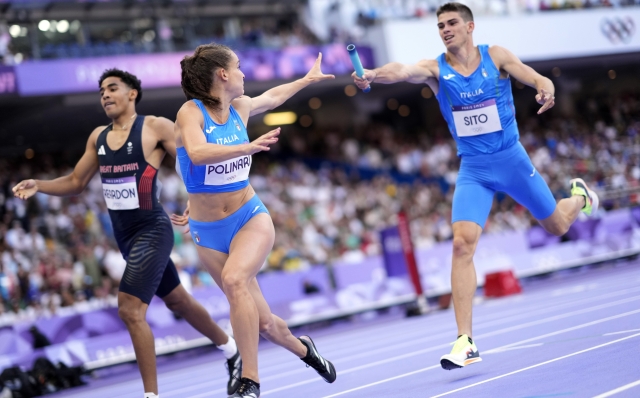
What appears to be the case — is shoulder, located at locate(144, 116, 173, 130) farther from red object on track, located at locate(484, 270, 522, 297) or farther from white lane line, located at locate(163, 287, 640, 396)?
red object on track, located at locate(484, 270, 522, 297)

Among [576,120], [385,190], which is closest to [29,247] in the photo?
[385,190]

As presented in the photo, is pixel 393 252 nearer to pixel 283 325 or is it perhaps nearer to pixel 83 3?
pixel 283 325

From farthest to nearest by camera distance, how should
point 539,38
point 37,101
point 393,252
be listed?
point 539,38 → point 37,101 → point 393,252

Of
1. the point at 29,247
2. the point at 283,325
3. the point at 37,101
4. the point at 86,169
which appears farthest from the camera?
the point at 37,101

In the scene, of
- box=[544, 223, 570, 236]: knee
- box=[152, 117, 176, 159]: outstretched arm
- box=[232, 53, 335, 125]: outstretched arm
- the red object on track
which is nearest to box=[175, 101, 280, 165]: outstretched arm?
A: box=[232, 53, 335, 125]: outstretched arm

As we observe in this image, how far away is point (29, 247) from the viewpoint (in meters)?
16.9

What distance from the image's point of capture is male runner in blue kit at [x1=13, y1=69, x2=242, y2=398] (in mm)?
6035

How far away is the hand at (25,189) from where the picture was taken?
20.0ft

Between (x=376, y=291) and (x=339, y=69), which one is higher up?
(x=339, y=69)

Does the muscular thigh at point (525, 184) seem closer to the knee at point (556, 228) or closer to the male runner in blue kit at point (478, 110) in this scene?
the male runner in blue kit at point (478, 110)

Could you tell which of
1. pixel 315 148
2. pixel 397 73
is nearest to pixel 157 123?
pixel 397 73

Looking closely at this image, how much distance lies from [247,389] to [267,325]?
1.92ft

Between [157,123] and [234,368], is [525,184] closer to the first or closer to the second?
[234,368]

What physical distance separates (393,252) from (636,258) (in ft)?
23.1
